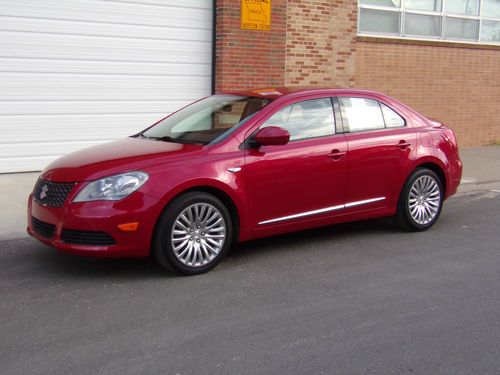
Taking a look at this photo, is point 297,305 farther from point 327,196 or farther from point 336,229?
point 336,229

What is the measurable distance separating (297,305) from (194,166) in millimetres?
1495

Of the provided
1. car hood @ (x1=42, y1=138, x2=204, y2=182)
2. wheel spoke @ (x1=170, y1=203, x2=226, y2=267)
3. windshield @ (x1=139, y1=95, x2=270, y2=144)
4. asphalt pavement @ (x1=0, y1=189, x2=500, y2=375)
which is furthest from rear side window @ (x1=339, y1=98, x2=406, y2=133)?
wheel spoke @ (x1=170, y1=203, x2=226, y2=267)

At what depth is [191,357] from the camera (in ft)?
12.8

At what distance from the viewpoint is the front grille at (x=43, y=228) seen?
539 cm

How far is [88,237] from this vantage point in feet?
17.1

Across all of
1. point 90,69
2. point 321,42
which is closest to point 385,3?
point 321,42

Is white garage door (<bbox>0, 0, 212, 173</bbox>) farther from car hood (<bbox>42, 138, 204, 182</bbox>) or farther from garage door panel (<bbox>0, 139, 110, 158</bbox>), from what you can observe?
car hood (<bbox>42, 138, 204, 182</bbox>)

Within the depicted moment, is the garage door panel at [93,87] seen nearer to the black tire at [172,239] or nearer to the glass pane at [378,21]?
the glass pane at [378,21]

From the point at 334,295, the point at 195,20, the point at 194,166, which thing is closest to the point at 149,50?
the point at 195,20

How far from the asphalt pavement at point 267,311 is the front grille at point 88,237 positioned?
356mm

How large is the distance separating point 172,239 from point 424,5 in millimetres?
10931

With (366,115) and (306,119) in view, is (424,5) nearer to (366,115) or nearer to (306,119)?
(366,115)

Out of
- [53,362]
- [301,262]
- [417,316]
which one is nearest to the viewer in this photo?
[53,362]

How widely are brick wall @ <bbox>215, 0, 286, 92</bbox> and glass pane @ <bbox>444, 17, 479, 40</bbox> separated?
4.90 metres
